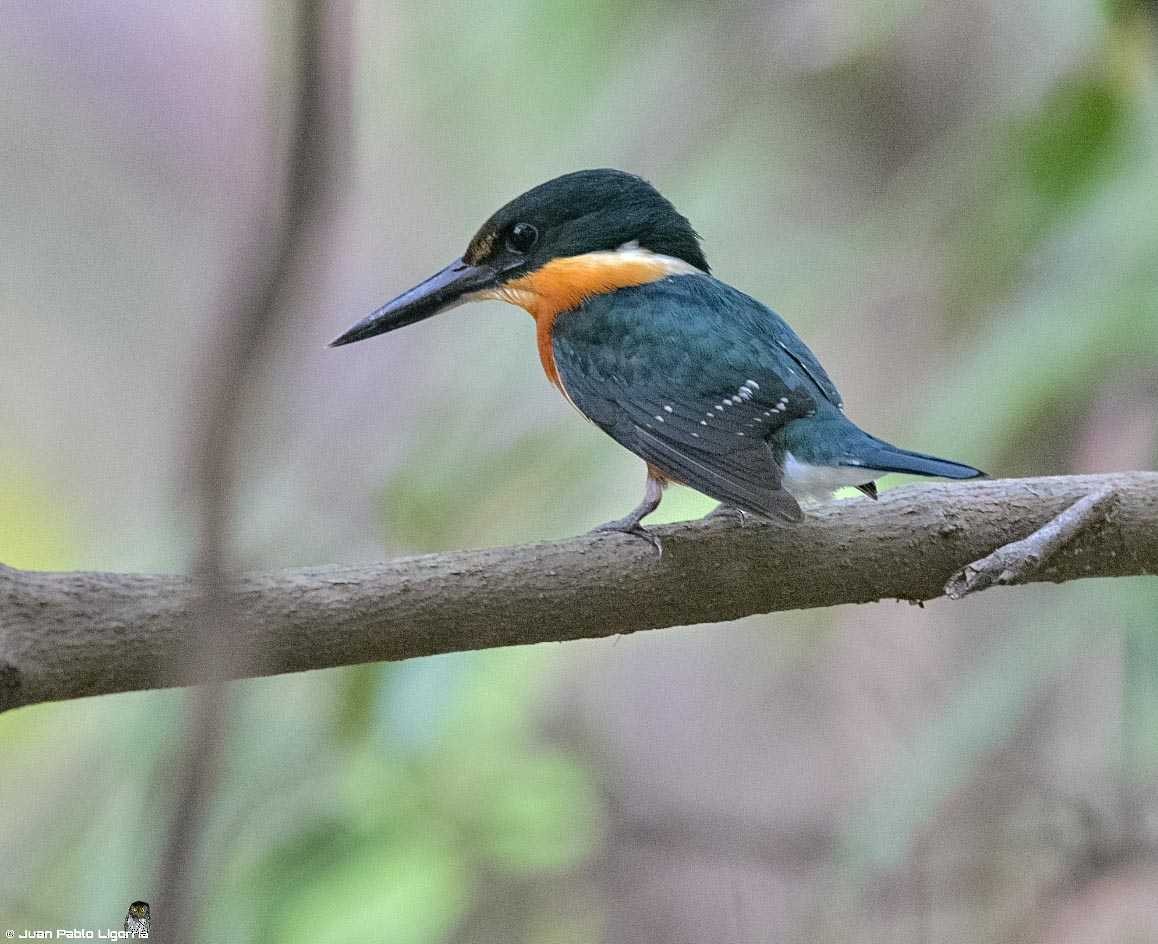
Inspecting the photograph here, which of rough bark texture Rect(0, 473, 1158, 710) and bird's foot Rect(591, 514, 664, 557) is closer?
rough bark texture Rect(0, 473, 1158, 710)

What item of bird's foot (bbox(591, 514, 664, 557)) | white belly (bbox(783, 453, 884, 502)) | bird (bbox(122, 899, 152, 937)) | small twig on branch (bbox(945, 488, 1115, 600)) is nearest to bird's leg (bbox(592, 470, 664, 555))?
bird's foot (bbox(591, 514, 664, 557))

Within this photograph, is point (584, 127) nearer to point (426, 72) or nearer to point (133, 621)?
point (426, 72)

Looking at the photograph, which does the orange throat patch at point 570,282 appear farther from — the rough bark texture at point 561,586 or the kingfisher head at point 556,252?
the rough bark texture at point 561,586

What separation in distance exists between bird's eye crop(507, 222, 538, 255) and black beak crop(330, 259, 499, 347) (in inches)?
1.7

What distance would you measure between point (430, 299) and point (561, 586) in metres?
0.63

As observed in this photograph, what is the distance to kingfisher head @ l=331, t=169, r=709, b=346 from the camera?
74.6 inches

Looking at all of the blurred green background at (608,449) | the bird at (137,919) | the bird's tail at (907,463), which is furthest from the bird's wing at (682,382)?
the bird at (137,919)

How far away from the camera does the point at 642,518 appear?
5.24 feet

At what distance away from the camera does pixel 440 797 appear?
2.03 m

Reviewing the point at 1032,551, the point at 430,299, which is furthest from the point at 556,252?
the point at 1032,551

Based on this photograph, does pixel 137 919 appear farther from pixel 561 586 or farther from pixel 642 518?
pixel 642 518

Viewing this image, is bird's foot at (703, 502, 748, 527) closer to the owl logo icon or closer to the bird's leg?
the bird's leg

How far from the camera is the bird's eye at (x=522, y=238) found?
1900 millimetres

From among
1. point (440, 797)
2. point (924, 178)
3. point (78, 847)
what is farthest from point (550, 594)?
point (924, 178)
